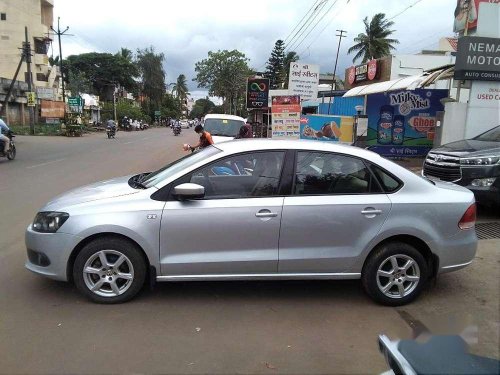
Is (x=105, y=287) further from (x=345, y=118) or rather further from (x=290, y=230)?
(x=345, y=118)

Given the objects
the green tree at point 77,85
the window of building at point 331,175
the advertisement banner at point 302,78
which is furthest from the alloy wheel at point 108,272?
the green tree at point 77,85

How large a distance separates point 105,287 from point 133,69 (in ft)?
306

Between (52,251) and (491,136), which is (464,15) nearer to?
(491,136)

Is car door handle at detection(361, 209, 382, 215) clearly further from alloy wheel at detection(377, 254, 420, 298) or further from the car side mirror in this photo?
the car side mirror

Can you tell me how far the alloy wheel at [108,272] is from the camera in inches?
171

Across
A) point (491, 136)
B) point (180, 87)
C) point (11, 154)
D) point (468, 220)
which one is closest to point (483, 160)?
point (491, 136)

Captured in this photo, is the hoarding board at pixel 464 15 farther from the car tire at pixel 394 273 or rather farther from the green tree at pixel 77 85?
the green tree at pixel 77 85

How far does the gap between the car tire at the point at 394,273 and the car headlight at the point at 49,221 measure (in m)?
2.89

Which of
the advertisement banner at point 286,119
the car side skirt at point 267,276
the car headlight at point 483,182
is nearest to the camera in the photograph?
the car side skirt at point 267,276

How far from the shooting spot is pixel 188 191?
14.0 ft

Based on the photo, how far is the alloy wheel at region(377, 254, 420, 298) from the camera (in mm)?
4523

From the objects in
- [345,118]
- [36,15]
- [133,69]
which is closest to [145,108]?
[133,69]

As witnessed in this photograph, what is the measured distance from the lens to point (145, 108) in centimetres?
10038

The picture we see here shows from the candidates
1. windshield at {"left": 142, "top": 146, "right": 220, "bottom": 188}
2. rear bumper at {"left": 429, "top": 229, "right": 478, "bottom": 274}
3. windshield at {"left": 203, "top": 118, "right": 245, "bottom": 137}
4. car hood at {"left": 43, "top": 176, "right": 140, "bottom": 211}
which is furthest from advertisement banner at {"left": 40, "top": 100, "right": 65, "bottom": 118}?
rear bumper at {"left": 429, "top": 229, "right": 478, "bottom": 274}
